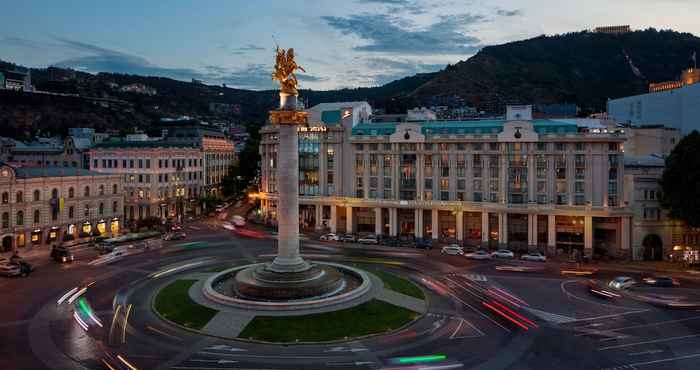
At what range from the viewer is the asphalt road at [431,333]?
34562mm

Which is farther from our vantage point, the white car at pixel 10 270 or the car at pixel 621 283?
the white car at pixel 10 270

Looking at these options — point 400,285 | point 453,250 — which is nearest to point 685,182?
point 453,250

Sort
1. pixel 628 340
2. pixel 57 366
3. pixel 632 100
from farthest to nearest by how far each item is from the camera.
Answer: pixel 632 100
pixel 628 340
pixel 57 366

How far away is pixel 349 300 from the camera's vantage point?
48.4m

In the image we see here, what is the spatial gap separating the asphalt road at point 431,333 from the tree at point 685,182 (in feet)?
38.3

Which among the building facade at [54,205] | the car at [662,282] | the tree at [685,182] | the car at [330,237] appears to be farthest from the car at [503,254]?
the building facade at [54,205]

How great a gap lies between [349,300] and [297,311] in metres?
5.88

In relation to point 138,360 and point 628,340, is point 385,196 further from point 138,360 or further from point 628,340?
point 138,360

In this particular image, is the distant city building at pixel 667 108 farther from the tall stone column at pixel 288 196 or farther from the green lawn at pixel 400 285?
the tall stone column at pixel 288 196

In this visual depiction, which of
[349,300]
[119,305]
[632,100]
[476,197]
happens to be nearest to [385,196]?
[476,197]

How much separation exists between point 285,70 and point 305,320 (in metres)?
25.8

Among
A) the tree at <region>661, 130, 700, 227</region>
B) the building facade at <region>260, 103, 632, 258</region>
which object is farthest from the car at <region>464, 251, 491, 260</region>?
the tree at <region>661, 130, 700, 227</region>

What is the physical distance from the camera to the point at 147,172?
11250 cm

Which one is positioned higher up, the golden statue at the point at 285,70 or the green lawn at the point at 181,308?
the golden statue at the point at 285,70
